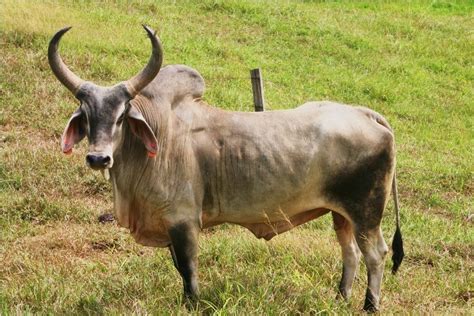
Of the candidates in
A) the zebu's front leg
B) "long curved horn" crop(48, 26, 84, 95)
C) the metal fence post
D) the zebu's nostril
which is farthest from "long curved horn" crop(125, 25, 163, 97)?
the metal fence post

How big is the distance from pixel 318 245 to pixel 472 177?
13.0ft

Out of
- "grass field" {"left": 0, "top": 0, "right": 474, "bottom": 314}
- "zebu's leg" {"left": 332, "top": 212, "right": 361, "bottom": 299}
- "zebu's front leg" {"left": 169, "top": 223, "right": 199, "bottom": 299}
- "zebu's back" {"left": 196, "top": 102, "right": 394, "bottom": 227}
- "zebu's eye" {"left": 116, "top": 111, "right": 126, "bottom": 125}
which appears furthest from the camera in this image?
"zebu's leg" {"left": 332, "top": 212, "right": 361, "bottom": 299}

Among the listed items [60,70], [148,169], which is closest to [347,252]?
[148,169]

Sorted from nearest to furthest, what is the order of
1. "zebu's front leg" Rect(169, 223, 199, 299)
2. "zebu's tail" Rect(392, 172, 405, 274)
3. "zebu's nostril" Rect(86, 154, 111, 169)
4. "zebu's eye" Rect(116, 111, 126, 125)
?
1. "zebu's nostril" Rect(86, 154, 111, 169)
2. "zebu's eye" Rect(116, 111, 126, 125)
3. "zebu's front leg" Rect(169, 223, 199, 299)
4. "zebu's tail" Rect(392, 172, 405, 274)

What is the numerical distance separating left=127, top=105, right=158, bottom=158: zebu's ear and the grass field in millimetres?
915

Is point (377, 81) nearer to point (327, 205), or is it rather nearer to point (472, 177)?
point (472, 177)

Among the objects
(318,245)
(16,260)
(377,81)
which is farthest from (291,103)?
(16,260)

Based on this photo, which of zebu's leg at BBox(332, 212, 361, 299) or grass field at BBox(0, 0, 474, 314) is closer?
grass field at BBox(0, 0, 474, 314)

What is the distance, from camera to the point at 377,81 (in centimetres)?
1277

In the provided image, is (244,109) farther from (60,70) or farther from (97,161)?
(97,161)

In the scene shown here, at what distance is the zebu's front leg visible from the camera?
443 cm

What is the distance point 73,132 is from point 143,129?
0.41 m

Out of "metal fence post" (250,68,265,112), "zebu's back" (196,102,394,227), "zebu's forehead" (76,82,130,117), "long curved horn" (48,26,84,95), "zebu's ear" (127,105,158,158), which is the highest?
"long curved horn" (48,26,84,95)

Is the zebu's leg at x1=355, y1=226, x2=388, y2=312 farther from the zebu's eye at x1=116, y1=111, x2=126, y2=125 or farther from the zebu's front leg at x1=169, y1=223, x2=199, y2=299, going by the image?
the zebu's eye at x1=116, y1=111, x2=126, y2=125
